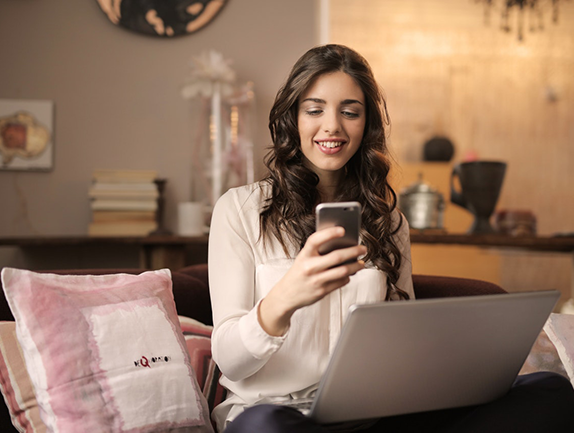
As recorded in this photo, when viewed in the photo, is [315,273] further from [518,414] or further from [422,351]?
[518,414]

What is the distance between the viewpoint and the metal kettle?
270 cm

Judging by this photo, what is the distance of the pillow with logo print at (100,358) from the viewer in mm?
1148

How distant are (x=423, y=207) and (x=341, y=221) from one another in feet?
6.20

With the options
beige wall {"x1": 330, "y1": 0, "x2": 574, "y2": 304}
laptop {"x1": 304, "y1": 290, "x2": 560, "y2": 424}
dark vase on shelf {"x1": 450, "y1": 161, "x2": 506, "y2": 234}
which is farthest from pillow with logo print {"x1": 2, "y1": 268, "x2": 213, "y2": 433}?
beige wall {"x1": 330, "y1": 0, "x2": 574, "y2": 304}

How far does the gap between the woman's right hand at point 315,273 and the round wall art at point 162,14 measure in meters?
1.99

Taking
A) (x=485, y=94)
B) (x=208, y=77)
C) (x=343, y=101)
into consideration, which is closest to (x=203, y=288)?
(x=343, y=101)

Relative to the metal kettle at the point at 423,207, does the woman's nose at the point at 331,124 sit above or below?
above

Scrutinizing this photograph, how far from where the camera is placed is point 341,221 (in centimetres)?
→ 89

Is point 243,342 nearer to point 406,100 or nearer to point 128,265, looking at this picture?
point 128,265

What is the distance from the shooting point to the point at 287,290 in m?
0.93

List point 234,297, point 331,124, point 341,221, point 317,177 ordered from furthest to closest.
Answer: point 317,177, point 331,124, point 234,297, point 341,221

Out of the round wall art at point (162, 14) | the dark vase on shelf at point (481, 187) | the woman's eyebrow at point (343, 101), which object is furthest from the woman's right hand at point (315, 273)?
the round wall art at point (162, 14)

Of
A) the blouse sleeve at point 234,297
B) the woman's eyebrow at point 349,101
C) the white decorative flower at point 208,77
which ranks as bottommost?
the blouse sleeve at point 234,297

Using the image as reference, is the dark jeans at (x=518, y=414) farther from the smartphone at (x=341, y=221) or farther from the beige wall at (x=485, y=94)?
the beige wall at (x=485, y=94)
